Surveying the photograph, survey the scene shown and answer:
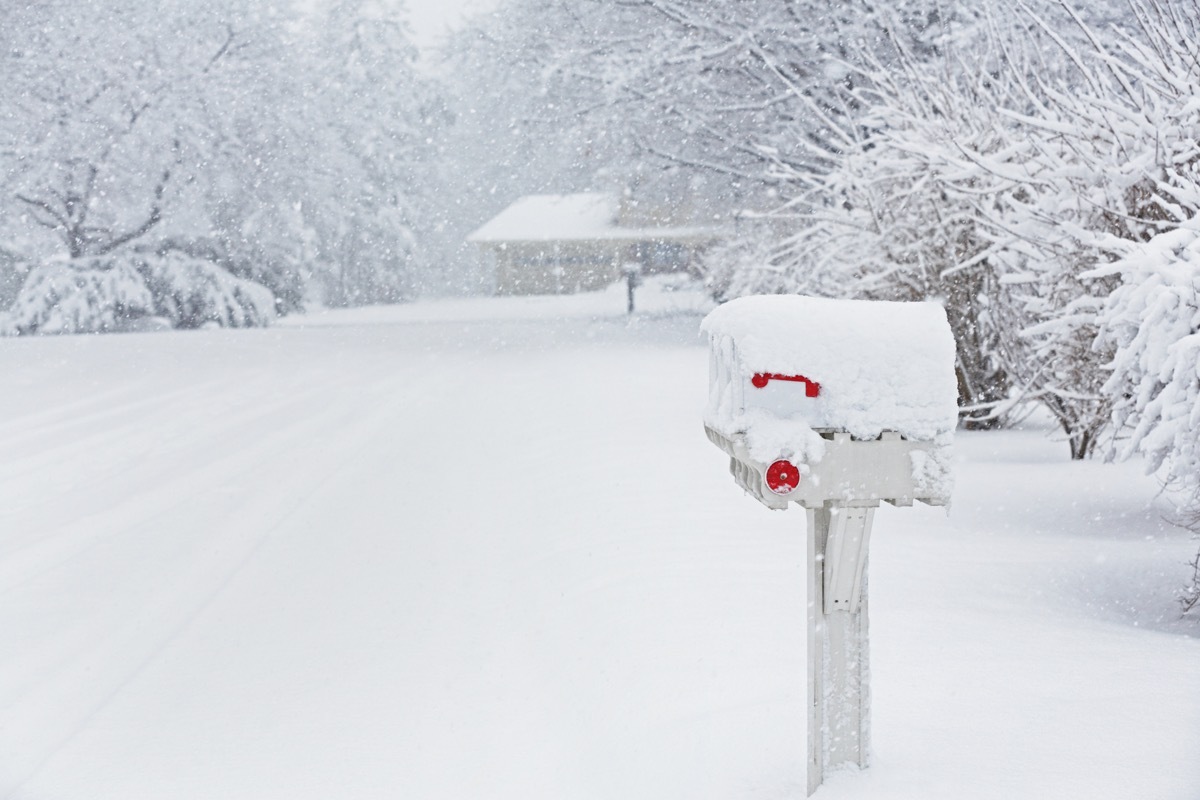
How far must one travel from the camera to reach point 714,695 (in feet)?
13.3

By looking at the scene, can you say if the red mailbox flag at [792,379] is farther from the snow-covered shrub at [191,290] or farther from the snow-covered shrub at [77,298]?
the snow-covered shrub at [191,290]

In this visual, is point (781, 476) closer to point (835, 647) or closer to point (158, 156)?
point (835, 647)

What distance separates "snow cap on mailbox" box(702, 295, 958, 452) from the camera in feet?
9.66

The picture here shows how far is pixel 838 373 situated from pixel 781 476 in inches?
11.3

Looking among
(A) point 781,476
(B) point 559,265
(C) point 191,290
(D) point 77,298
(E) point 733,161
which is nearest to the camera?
(A) point 781,476

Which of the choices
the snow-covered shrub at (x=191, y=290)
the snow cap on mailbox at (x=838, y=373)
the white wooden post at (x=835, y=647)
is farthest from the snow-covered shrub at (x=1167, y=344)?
the snow-covered shrub at (x=191, y=290)

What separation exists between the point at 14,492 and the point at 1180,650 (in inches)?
294

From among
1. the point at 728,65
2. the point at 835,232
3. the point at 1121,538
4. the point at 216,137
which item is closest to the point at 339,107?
the point at 216,137

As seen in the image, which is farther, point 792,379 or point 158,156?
point 158,156

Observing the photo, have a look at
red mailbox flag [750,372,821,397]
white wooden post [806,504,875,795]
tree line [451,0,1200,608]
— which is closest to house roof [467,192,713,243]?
tree line [451,0,1200,608]

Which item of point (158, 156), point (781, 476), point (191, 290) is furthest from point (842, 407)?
point (158, 156)

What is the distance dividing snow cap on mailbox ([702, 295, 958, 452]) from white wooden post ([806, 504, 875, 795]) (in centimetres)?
28

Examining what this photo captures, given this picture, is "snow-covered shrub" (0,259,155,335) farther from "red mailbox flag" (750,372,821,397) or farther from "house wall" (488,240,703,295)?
"red mailbox flag" (750,372,821,397)

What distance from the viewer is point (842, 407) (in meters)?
2.95
